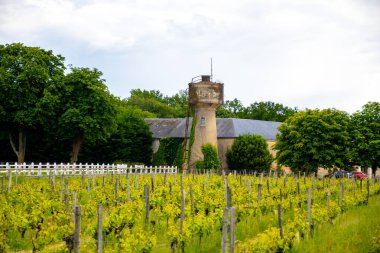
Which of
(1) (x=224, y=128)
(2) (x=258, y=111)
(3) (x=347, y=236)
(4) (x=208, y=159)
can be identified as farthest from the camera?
(2) (x=258, y=111)

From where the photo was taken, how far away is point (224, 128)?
2334 inches

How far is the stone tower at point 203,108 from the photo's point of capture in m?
48.4

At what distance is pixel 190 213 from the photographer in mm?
17609

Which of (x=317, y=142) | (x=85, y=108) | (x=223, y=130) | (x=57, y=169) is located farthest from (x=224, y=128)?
(x=57, y=169)

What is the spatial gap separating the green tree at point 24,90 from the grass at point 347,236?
95.6ft

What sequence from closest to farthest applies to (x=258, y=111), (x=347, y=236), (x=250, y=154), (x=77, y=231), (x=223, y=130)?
(x=77, y=231) < (x=347, y=236) < (x=250, y=154) < (x=223, y=130) < (x=258, y=111)

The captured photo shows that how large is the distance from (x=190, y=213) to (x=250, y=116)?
6808 cm

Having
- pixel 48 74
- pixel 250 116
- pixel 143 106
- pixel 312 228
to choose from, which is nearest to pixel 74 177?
pixel 48 74

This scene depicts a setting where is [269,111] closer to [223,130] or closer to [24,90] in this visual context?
[223,130]

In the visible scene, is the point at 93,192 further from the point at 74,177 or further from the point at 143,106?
the point at 143,106

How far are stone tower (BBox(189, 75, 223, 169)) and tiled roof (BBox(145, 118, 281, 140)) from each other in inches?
256

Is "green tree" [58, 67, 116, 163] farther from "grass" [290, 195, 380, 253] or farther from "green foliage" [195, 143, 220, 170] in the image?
"grass" [290, 195, 380, 253]

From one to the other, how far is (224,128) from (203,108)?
11068mm

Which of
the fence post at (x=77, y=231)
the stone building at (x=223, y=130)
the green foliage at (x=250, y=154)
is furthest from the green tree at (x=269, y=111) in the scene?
the fence post at (x=77, y=231)
